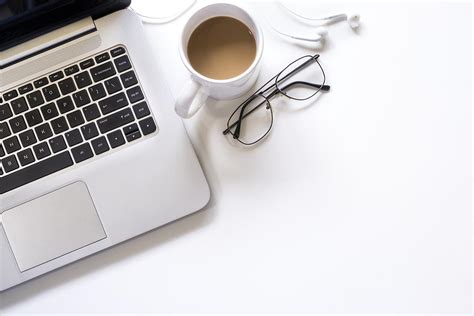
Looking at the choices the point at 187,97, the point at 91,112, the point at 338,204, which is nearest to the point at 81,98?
the point at 91,112

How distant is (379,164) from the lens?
1.90 ft

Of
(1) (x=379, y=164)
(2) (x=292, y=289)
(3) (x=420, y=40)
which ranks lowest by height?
(2) (x=292, y=289)

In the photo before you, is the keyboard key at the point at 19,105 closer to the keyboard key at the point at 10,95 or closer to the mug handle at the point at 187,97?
the keyboard key at the point at 10,95

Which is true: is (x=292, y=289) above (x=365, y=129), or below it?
below

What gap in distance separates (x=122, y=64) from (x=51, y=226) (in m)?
0.21

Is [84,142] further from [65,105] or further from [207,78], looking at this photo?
[207,78]

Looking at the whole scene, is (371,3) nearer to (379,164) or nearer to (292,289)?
(379,164)

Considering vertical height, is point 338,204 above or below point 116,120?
below

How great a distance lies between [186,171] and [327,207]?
0.57 ft

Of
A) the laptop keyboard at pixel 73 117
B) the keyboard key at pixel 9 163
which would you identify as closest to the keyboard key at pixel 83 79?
the laptop keyboard at pixel 73 117

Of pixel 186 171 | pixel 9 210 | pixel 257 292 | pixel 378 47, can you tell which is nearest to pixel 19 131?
pixel 9 210

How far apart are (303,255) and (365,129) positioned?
17 cm

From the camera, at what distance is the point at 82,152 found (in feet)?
1.82

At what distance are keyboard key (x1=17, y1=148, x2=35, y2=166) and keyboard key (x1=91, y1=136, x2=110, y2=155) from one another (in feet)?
0.24
